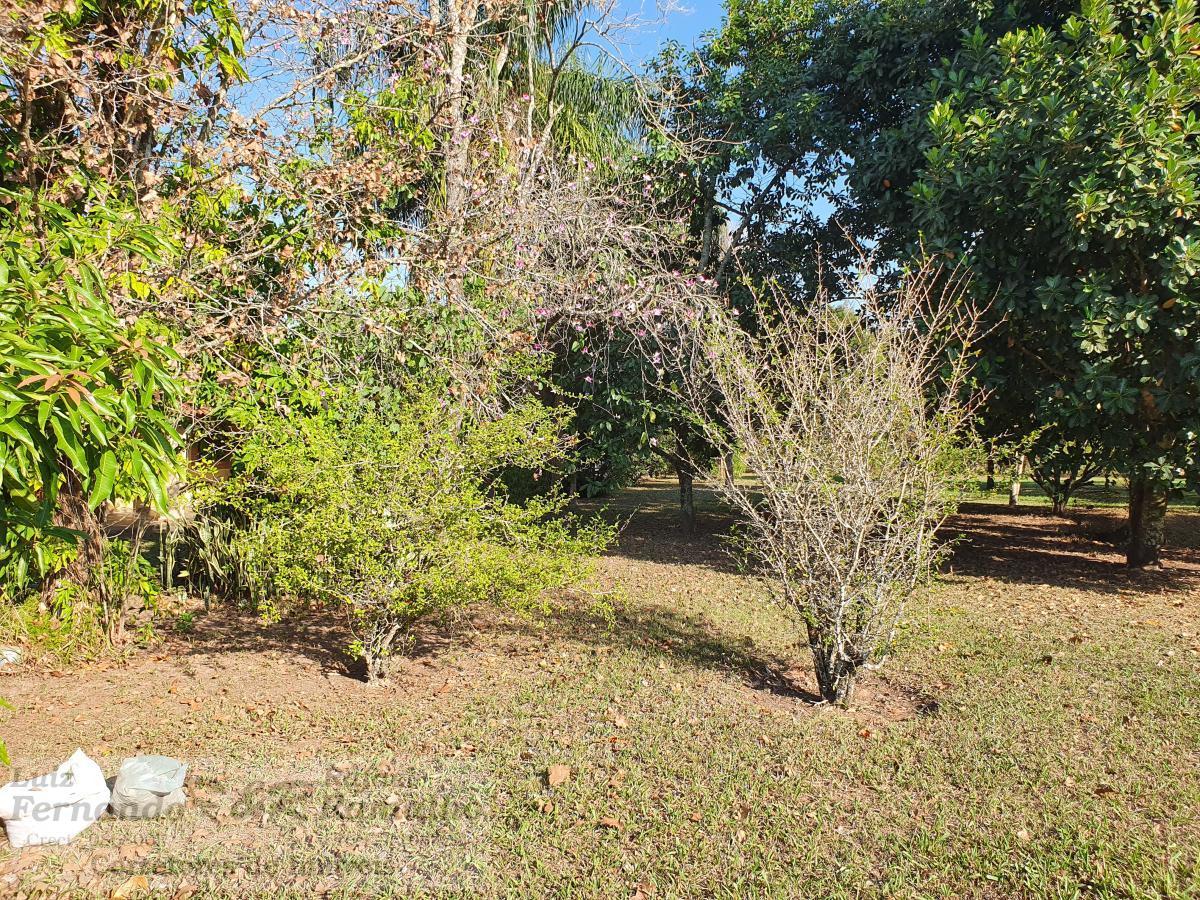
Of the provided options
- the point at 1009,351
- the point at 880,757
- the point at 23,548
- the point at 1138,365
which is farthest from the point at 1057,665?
the point at 23,548

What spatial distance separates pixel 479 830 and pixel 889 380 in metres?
3.33

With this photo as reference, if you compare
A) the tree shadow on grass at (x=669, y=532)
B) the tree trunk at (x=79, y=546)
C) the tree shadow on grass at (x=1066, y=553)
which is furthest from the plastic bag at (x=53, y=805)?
the tree shadow on grass at (x=1066, y=553)

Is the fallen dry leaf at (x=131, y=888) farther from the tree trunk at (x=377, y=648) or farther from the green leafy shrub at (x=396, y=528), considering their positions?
the tree trunk at (x=377, y=648)

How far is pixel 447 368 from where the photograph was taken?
6516mm

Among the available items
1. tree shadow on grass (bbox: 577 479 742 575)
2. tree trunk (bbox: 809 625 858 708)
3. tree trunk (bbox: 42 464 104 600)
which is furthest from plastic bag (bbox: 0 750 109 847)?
tree shadow on grass (bbox: 577 479 742 575)

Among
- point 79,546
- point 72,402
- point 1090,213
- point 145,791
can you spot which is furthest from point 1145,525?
point 79,546

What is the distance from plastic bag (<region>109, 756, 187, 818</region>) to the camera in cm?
344

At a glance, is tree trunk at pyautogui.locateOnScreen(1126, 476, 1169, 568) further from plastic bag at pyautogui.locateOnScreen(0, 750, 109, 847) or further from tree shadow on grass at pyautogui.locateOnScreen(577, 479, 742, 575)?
plastic bag at pyautogui.locateOnScreen(0, 750, 109, 847)

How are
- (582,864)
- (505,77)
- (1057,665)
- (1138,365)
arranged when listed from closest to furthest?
1. (582,864)
2. (1057,665)
3. (1138,365)
4. (505,77)

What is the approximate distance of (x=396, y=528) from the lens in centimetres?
512

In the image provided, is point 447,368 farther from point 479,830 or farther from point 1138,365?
point 1138,365

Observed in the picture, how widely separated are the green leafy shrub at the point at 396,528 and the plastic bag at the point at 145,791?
1564mm

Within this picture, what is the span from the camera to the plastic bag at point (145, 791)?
11.3ft

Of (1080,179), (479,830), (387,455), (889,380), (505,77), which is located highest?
(505,77)
